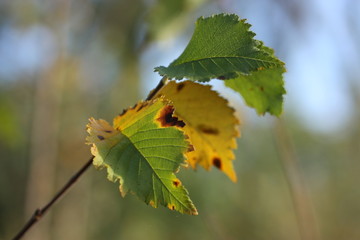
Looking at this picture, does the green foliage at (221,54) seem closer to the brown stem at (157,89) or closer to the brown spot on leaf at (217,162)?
the brown stem at (157,89)

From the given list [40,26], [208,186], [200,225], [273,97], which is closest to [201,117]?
[273,97]

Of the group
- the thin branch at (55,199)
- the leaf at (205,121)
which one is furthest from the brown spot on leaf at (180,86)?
the thin branch at (55,199)

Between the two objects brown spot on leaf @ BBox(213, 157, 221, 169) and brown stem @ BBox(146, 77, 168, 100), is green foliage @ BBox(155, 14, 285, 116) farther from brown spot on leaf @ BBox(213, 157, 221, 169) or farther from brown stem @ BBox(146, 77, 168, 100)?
brown spot on leaf @ BBox(213, 157, 221, 169)

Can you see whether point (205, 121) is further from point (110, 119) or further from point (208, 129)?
point (110, 119)

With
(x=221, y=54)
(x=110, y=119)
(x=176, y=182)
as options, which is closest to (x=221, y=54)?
(x=221, y=54)

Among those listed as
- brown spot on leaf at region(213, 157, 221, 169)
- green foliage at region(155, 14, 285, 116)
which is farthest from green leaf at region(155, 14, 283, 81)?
brown spot on leaf at region(213, 157, 221, 169)

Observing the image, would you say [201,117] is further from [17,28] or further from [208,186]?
[208,186]
